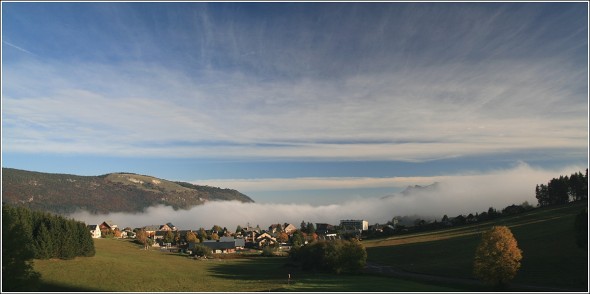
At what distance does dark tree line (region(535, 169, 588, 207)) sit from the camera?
164 meters

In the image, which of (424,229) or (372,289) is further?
(424,229)

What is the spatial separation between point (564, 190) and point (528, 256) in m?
128

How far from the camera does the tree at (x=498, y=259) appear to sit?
55312 millimetres

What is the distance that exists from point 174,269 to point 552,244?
76.2 meters

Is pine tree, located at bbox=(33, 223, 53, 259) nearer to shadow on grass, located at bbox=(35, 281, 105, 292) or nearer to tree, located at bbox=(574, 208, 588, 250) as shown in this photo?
shadow on grass, located at bbox=(35, 281, 105, 292)

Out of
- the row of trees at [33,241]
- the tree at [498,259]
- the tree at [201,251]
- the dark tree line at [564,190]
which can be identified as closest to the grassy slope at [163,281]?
the row of trees at [33,241]

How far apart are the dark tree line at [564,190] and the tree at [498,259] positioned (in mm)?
133653

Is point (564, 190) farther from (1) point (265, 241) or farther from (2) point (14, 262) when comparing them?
(2) point (14, 262)

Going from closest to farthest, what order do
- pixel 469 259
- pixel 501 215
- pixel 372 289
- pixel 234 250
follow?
pixel 372 289, pixel 469 259, pixel 234 250, pixel 501 215

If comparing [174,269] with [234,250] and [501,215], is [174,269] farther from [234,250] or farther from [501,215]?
[501,215]

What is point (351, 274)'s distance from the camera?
254 ft

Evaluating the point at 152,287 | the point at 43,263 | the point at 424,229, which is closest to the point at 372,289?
the point at 152,287

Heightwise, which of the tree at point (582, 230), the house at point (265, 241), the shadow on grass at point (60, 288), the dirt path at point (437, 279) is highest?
the tree at point (582, 230)

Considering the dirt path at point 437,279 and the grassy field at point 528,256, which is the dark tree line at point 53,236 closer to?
the dirt path at point 437,279
